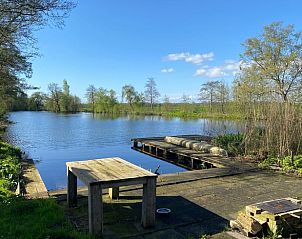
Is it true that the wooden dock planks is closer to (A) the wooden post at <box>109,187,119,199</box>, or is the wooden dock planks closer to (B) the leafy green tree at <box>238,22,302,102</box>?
(A) the wooden post at <box>109,187,119,199</box>

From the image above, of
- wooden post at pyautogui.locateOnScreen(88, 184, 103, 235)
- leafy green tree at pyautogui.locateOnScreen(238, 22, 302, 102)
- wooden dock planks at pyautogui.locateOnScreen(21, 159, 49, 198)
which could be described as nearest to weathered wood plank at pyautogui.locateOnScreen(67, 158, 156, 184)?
wooden post at pyautogui.locateOnScreen(88, 184, 103, 235)

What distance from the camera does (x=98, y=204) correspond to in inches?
158

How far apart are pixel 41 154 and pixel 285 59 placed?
18.7 m

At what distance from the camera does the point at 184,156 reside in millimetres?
14203

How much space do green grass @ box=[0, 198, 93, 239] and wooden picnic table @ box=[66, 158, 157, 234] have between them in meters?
0.32

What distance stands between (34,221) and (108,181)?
1.36 m

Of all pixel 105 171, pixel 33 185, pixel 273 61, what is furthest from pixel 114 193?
pixel 273 61

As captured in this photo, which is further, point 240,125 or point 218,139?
point 218,139

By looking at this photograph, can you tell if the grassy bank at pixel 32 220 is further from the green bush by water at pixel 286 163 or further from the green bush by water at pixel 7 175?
the green bush by water at pixel 286 163

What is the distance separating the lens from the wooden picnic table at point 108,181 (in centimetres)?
402

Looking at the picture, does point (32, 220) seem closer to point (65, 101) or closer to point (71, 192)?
point (71, 192)

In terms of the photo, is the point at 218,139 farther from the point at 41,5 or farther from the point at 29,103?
the point at 29,103

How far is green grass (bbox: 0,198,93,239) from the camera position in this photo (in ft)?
12.9

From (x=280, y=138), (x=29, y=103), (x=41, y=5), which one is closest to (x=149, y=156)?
(x=280, y=138)
